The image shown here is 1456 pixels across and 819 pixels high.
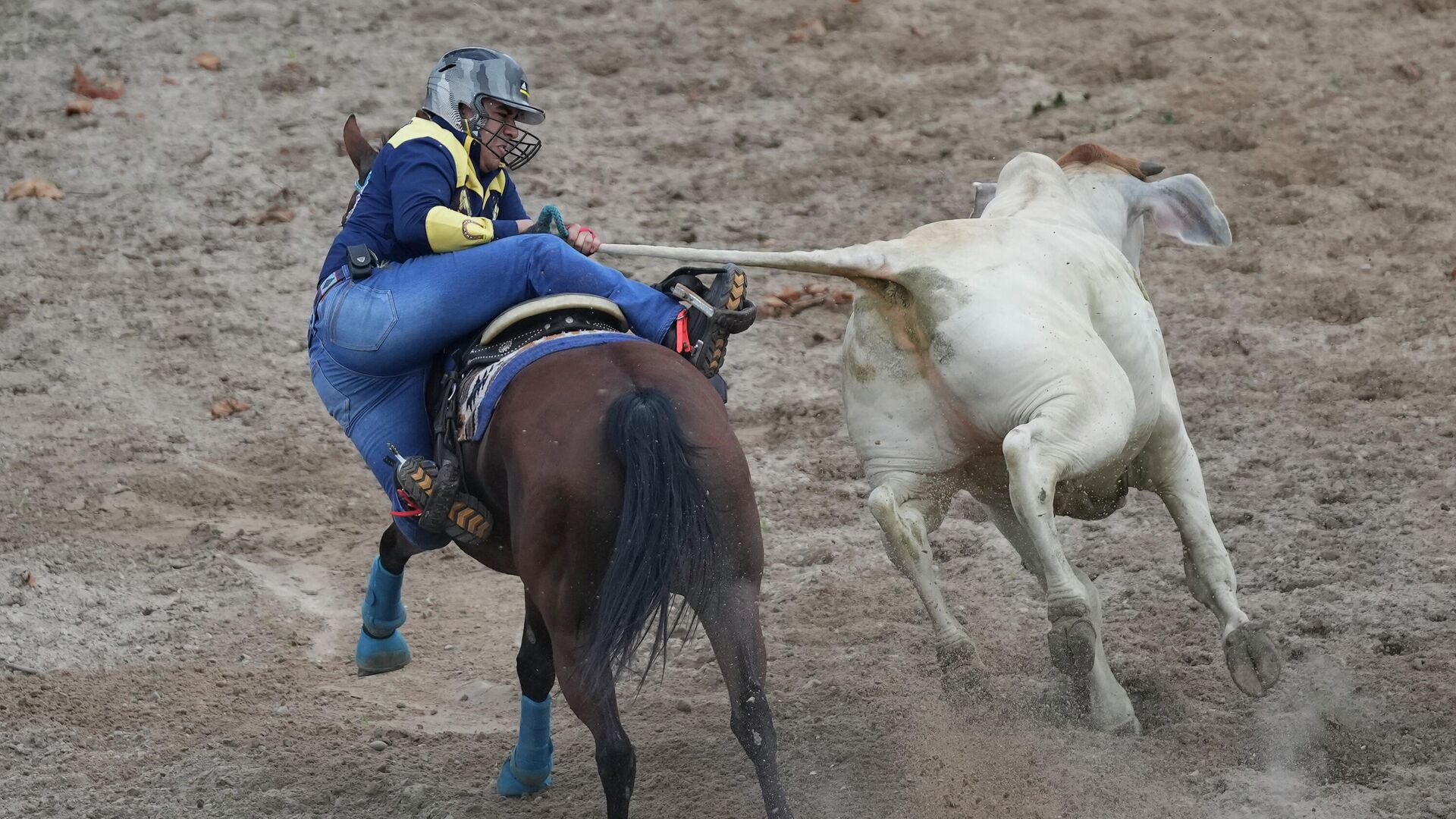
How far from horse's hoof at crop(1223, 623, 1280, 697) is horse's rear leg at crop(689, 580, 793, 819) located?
146 centimetres

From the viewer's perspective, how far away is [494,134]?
481 cm

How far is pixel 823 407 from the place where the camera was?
751 centimetres

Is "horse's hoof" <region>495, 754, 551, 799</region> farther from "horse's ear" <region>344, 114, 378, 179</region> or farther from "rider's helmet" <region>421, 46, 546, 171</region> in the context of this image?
"horse's ear" <region>344, 114, 378, 179</region>

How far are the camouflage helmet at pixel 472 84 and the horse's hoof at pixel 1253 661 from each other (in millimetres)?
2491

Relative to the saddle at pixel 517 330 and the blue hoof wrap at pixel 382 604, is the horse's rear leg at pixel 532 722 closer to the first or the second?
the saddle at pixel 517 330

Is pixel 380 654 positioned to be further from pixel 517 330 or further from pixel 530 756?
pixel 517 330

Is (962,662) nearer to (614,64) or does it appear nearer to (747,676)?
(747,676)

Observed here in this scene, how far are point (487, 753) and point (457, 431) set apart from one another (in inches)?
51.7

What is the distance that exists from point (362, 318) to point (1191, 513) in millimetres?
2557

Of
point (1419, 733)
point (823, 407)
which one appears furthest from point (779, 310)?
point (1419, 733)

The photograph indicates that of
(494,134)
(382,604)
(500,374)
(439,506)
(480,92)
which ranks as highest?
(480,92)

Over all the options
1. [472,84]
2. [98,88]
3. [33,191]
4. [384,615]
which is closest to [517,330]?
[472,84]

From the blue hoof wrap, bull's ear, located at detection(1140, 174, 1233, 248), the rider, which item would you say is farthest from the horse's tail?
bull's ear, located at detection(1140, 174, 1233, 248)

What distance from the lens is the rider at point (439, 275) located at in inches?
180
